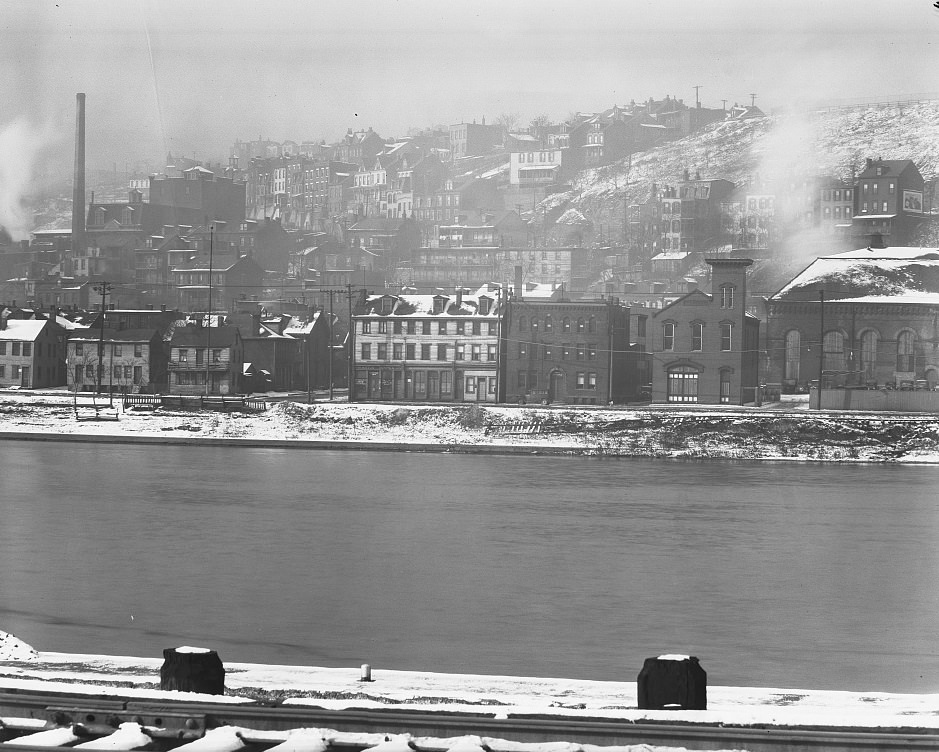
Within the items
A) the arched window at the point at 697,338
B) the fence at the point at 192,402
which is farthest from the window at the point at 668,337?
the fence at the point at 192,402

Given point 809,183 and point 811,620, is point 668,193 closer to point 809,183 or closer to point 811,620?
point 809,183

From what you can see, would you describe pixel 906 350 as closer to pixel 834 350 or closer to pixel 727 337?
pixel 834 350

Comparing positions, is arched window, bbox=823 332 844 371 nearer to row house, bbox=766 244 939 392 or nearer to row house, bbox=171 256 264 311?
row house, bbox=766 244 939 392

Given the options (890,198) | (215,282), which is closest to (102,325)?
(215,282)

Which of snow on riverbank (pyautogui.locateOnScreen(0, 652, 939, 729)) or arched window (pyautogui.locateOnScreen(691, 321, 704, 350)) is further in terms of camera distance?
arched window (pyautogui.locateOnScreen(691, 321, 704, 350))

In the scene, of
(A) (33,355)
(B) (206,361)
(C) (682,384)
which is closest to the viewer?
(A) (33,355)

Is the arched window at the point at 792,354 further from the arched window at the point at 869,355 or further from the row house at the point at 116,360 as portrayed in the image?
the row house at the point at 116,360

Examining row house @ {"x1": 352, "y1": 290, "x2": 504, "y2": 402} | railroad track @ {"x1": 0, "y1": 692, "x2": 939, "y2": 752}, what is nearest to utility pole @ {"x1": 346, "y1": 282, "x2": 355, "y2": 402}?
row house @ {"x1": 352, "y1": 290, "x2": 504, "y2": 402}
